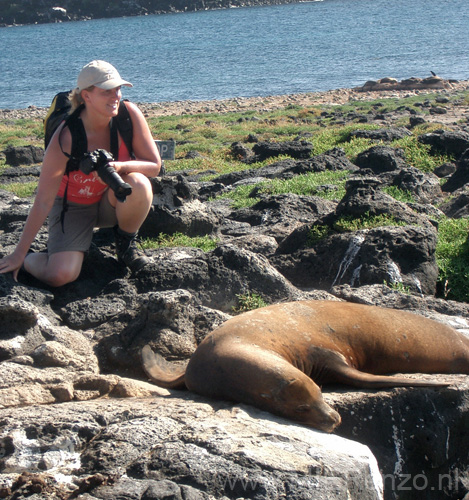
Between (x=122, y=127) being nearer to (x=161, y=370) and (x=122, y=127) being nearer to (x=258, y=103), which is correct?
(x=161, y=370)

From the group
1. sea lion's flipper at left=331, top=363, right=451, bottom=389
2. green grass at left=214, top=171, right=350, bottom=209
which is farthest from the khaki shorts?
green grass at left=214, top=171, right=350, bottom=209

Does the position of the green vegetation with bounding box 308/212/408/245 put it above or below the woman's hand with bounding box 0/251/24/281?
below

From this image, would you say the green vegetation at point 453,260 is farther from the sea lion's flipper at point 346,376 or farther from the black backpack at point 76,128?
the black backpack at point 76,128

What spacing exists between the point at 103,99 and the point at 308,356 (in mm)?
2386

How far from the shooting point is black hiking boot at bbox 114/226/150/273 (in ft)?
19.8

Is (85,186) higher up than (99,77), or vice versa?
(99,77)

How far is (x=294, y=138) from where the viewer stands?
19766 mm

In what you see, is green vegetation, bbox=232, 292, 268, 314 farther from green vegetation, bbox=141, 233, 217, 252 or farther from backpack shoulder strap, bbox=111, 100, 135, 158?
green vegetation, bbox=141, 233, 217, 252

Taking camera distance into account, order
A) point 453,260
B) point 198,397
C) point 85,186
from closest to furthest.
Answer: point 198,397 → point 85,186 → point 453,260

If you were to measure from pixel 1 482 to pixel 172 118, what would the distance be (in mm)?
24589

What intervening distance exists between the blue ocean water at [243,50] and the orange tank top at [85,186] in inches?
1298

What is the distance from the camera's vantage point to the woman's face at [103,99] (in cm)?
533

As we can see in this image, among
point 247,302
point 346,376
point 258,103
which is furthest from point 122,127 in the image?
point 258,103

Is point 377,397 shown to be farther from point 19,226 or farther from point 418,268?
point 19,226
